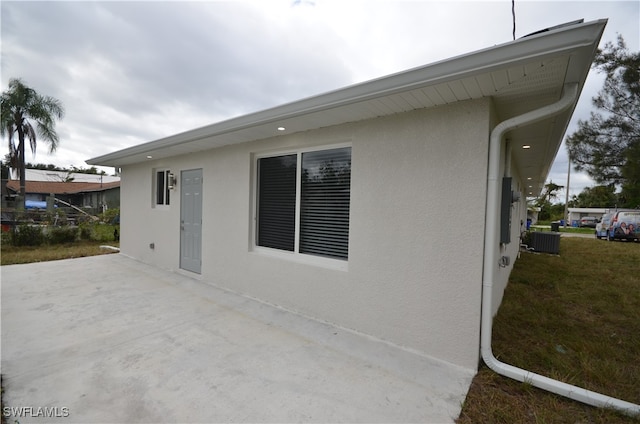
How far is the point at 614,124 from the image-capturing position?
934 centimetres

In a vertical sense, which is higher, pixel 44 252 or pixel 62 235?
pixel 62 235

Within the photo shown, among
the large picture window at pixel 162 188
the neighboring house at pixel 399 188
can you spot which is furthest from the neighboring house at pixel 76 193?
the neighboring house at pixel 399 188

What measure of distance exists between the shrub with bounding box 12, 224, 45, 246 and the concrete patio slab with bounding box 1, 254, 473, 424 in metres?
7.13

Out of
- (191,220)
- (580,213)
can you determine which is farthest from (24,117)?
(580,213)

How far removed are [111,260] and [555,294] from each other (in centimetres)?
1000

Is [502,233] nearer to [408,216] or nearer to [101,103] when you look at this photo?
[408,216]

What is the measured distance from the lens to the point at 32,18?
5504 millimetres

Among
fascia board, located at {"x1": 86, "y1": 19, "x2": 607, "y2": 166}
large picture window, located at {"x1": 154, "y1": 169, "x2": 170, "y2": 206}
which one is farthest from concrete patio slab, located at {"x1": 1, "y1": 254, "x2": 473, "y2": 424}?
large picture window, located at {"x1": 154, "y1": 169, "x2": 170, "y2": 206}

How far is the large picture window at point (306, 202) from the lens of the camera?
12.5ft

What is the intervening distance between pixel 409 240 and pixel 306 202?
1.66 meters

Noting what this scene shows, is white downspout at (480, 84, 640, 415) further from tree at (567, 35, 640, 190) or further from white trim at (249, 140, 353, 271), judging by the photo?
tree at (567, 35, 640, 190)

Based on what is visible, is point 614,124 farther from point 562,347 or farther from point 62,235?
point 62,235

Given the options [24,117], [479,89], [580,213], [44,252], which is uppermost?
[24,117]

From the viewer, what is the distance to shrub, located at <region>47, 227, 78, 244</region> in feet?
32.4
